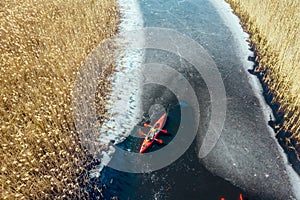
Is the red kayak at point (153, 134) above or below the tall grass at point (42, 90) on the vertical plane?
below

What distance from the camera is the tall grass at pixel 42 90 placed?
6887 millimetres

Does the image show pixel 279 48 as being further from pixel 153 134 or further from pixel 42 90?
pixel 42 90

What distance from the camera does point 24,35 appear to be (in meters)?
11.6

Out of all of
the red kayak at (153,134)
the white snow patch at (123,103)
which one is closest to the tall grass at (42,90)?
the white snow patch at (123,103)

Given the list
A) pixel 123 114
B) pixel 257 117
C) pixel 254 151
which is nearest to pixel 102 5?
pixel 123 114

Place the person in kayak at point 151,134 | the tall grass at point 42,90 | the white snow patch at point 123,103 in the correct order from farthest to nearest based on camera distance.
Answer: the white snow patch at point 123,103, the person in kayak at point 151,134, the tall grass at point 42,90

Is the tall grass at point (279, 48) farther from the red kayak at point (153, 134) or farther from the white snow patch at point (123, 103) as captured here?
the white snow patch at point (123, 103)

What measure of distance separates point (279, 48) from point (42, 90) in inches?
389

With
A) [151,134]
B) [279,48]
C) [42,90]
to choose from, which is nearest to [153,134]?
[151,134]

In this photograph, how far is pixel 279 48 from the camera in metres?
11.8

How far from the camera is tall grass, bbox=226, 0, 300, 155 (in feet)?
31.6

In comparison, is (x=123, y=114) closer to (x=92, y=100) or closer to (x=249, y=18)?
(x=92, y=100)

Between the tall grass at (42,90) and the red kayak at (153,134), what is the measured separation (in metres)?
1.86

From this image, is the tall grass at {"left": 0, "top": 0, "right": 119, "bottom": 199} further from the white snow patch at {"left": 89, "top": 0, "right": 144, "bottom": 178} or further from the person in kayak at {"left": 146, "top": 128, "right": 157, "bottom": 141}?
the person in kayak at {"left": 146, "top": 128, "right": 157, "bottom": 141}
